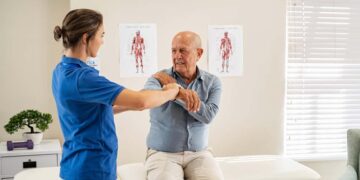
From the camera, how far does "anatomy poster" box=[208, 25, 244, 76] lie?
11.3ft

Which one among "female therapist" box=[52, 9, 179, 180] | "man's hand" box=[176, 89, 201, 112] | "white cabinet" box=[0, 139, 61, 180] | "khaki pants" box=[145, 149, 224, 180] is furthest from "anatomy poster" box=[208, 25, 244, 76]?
"female therapist" box=[52, 9, 179, 180]

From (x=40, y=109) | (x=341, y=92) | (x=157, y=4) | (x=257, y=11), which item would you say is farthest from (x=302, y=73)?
(x=40, y=109)

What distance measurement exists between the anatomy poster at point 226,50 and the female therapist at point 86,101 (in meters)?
1.79

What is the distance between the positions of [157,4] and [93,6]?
0.50 m

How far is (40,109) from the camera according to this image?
3.52 meters

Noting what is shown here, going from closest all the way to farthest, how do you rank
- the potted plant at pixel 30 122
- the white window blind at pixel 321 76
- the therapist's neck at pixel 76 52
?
the therapist's neck at pixel 76 52
the potted plant at pixel 30 122
the white window blind at pixel 321 76

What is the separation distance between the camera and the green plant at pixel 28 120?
3.13 meters

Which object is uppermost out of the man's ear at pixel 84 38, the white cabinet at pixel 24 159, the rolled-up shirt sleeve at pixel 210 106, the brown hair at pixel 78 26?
the brown hair at pixel 78 26

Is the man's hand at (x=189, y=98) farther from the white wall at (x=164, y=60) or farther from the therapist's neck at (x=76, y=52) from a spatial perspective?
the white wall at (x=164, y=60)

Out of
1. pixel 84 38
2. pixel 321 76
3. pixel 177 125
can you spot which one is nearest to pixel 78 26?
pixel 84 38

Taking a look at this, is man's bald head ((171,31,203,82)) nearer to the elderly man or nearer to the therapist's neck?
the elderly man

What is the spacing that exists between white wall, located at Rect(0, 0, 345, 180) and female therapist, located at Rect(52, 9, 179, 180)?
62.8 inches

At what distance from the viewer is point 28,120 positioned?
3.18 meters

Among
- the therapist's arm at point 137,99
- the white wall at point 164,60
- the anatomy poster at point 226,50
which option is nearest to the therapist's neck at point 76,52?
the therapist's arm at point 137,99
